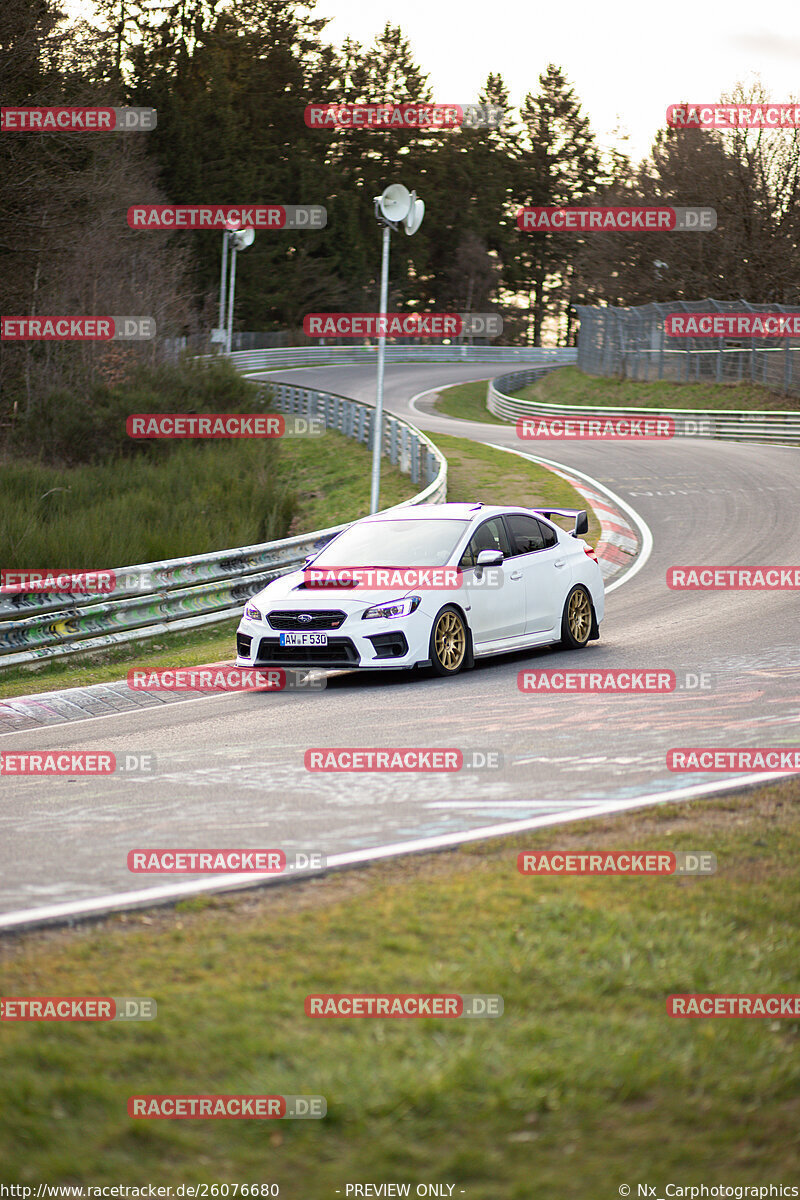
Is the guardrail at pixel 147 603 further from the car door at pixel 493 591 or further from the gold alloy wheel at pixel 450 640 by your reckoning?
the gold alloy wheel at pixel 450 640

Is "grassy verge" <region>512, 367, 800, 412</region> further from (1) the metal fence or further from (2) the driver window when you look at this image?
(2) the driver window

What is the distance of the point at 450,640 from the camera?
12750mm

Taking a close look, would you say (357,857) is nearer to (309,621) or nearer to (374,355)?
(309,621)

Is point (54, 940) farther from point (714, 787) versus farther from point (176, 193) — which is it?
point (176, 193)

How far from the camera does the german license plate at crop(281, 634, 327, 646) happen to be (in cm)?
1235

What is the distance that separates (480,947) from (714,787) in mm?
3096

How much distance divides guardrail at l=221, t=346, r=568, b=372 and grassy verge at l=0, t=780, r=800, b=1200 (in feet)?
219

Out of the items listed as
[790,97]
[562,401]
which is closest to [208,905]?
[562,401]

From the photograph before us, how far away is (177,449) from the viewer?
3195cm

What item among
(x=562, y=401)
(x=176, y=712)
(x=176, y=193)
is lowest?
(x=176, y=712)

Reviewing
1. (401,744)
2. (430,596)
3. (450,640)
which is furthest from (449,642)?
(401,744)

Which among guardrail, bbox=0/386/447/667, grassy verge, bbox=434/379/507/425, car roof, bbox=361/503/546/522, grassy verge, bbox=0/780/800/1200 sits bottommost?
guardrail, bbox=0/386/447/667

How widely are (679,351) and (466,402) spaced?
13013 mm

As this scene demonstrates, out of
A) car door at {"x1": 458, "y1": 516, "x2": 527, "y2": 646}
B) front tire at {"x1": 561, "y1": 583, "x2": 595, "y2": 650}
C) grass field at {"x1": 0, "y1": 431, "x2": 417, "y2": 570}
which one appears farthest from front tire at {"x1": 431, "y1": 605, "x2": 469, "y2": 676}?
grass field at {"x1": 0, "y1": 431, "x2": 417, "y2": 570}
